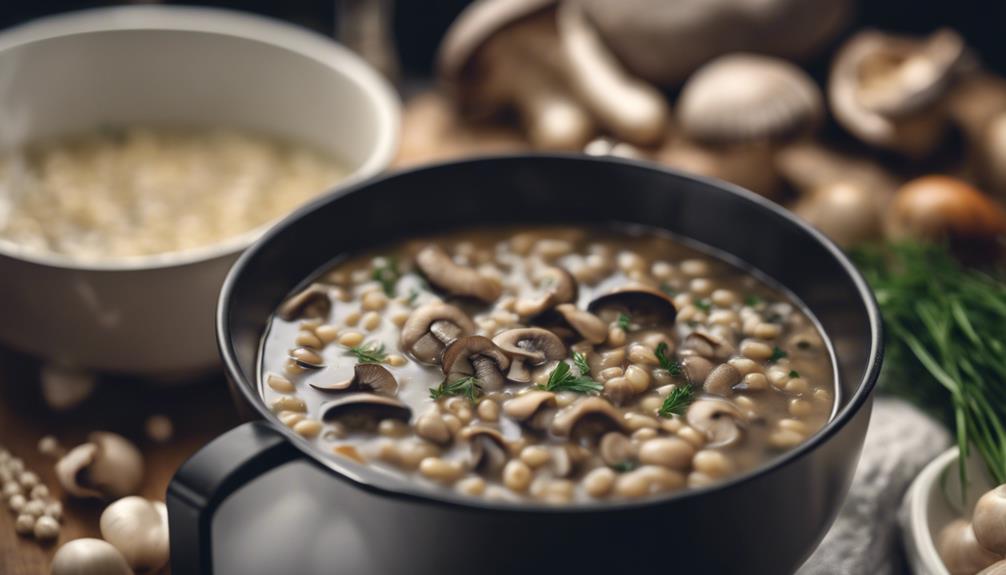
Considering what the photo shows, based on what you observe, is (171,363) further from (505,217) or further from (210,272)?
(505,217)

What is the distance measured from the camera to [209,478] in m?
0.98

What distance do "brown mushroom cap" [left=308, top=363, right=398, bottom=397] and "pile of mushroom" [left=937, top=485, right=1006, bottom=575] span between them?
2.46 ft

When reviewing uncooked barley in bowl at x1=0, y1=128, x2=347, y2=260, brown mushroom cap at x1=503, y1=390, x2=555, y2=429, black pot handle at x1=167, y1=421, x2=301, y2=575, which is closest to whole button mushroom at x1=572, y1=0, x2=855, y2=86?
uncooked barley in bowl at x1=0, y1=128, x2=347, y2=260

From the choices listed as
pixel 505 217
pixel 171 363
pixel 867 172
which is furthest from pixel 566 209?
pixel 867 172

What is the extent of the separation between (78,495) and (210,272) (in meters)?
0.37

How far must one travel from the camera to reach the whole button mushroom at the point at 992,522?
1312 millimetres

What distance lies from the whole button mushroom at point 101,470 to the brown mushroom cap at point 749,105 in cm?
132

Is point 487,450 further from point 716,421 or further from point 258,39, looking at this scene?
point 258,39

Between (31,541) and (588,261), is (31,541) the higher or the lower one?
the lower one

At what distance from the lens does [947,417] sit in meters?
1.70

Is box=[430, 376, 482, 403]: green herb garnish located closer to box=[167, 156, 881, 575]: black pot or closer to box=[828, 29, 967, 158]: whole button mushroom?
box=[167, 156, 881, 575]: black pot

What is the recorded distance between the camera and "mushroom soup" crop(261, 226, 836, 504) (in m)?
1.15

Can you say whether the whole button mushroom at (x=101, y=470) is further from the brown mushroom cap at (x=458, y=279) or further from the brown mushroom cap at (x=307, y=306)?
the brown mushroom cap at (x=458, y=279)

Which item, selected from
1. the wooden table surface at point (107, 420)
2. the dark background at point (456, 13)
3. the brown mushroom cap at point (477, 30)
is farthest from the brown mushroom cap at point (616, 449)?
the dark background at point (456, 13)
